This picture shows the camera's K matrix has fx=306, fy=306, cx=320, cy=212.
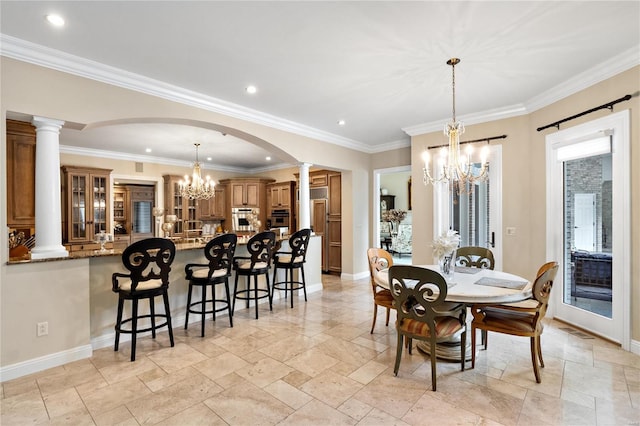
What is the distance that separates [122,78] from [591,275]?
548cm

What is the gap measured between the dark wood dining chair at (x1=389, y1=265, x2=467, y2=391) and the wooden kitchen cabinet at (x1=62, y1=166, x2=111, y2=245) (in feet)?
21.3

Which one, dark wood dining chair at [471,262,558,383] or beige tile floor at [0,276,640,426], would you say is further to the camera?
dark wood dining chair at [471,262,558,383]

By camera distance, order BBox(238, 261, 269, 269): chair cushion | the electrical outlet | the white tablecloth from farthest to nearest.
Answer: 1. BBox(238, 261, 269, 269): chair cushion
2. the electrical outlet
3. the white tablecloth

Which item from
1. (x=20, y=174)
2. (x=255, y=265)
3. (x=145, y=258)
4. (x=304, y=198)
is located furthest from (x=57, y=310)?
(x=304, y=198)

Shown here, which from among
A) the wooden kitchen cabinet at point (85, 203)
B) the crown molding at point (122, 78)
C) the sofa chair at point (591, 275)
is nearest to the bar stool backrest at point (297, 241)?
the crown molding at point (122, 78)

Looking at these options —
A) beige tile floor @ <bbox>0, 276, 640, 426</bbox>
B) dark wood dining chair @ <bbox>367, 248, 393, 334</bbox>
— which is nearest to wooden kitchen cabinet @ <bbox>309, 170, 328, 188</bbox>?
dark wood dining chair @ <bbox>367, 248, 393, 334</bbox>

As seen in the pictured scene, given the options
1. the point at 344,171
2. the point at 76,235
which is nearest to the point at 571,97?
the point at 344,171

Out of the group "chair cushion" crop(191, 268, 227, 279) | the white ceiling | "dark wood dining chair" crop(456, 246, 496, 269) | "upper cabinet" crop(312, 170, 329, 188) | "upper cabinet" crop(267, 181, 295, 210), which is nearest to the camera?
the white ceiling

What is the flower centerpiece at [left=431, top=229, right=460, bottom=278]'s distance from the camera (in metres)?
2.83

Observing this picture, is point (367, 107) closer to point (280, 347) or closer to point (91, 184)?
point (280, 347)

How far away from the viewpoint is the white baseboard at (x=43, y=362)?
250 centimetres

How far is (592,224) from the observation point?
11.3 feet

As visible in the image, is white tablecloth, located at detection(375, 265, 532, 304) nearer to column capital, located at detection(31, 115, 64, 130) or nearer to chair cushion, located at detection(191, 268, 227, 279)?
chair cushion, located at detection(191, 268, 227, 279)

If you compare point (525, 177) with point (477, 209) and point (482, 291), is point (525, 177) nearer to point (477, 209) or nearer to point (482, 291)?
point (477, 209)
